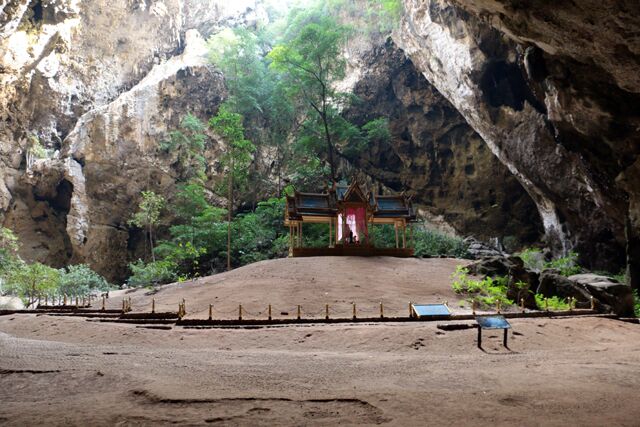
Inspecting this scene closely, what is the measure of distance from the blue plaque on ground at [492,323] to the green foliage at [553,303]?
4977 millimetres

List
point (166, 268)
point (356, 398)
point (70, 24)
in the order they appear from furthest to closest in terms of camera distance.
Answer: point (70, 24)
point (166, 268)
point (356, 398)

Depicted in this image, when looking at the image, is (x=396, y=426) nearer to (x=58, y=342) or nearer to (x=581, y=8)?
(x=58, y=342)

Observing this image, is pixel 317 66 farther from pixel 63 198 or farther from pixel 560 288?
pixel 560 288

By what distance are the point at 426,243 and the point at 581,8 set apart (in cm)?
1507

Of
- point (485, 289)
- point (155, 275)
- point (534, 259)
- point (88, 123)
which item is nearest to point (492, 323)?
point (485, 289)

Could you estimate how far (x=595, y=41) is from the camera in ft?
31.7

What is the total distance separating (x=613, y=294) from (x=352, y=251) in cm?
935

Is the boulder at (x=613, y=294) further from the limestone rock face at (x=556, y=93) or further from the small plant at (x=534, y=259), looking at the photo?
the small plant at (x=534, y=259)

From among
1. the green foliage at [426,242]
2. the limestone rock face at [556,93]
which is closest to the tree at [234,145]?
the green foliage at [426,242]

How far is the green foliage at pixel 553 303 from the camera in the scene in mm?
10805

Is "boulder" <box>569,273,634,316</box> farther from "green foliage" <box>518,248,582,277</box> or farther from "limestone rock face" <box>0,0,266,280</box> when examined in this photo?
"limestone rock face" <box>0,0,266,280</box>

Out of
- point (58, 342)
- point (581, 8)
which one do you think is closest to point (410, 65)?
point (581, 8)

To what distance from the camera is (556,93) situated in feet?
45.9

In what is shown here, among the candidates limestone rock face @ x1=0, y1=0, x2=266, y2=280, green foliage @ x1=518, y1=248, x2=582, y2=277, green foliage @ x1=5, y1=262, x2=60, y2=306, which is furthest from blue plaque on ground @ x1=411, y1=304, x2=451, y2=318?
limestone rock face @ x1=0, y1=0, x2=266, y2=280
